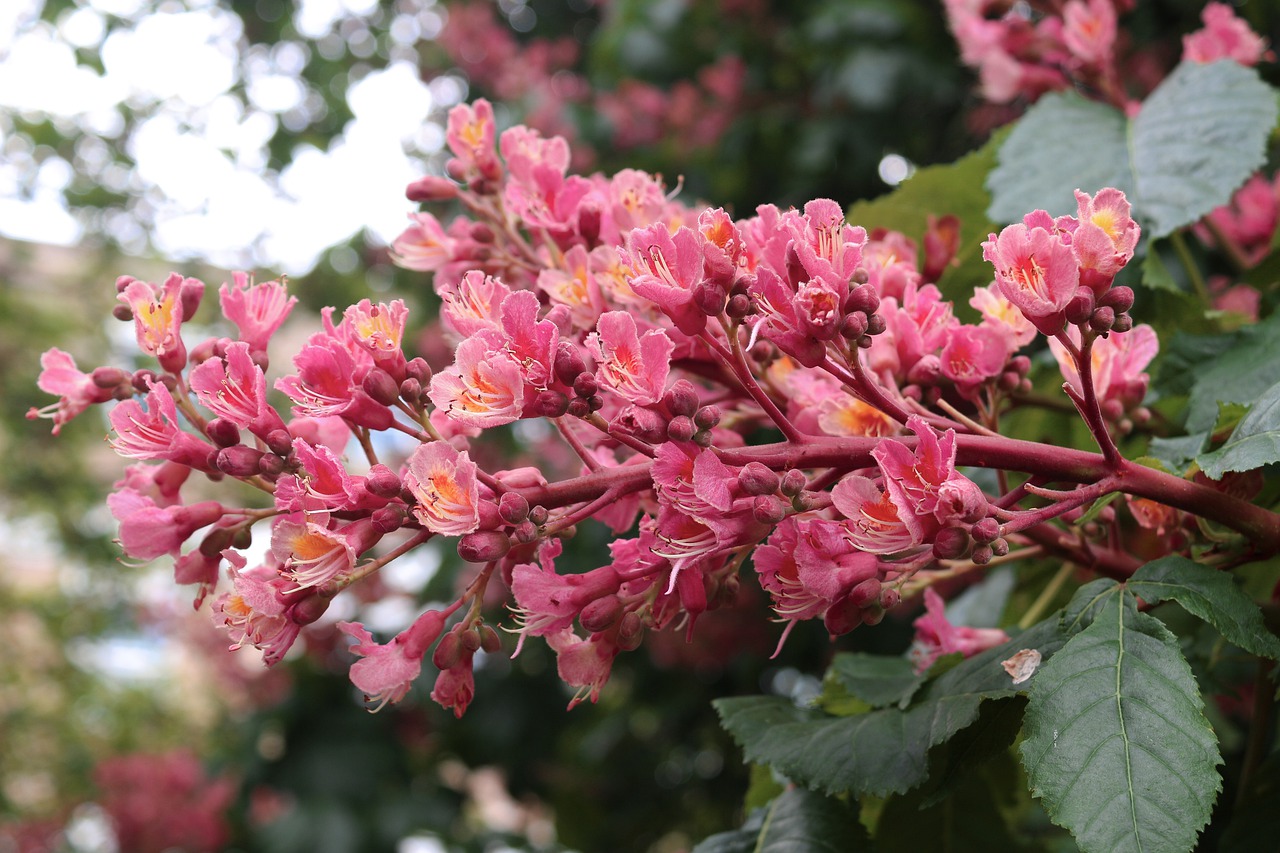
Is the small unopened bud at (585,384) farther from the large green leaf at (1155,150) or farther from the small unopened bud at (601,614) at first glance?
the large green leaf at (1155,150)

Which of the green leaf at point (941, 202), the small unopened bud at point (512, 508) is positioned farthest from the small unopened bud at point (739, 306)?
the green leaf at point (941, 202)

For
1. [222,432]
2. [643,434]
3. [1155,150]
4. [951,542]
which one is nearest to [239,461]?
[222,432]

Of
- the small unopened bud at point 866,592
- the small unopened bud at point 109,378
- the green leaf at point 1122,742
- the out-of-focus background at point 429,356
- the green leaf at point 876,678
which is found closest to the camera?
the green leaf at point 1122,742

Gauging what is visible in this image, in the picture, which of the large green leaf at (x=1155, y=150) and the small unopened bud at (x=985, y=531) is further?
the large green leaf at (x=1155, y=150)

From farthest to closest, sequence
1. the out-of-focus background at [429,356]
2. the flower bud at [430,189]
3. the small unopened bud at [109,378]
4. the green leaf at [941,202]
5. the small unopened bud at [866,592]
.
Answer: the out-of-focus background at [429,356] < the green leaf at [941,202] < the flower bud at [430,189] < the small unopened bud at [109,378] < the small unopened bud at [866,592]

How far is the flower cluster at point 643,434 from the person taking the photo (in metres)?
0.84

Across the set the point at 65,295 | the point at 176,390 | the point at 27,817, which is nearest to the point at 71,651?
the point at 27,817

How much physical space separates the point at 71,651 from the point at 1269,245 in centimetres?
749

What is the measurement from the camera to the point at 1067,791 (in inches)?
31.1

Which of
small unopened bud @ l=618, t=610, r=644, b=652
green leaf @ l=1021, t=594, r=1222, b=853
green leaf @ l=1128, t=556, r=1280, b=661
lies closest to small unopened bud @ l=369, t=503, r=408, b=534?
small unopened bud @ l=618, t=610, r=644, b=652

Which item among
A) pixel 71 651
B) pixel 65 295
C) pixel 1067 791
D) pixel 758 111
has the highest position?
pixel 1067 791

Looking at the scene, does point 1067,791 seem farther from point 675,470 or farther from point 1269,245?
point 1269,245

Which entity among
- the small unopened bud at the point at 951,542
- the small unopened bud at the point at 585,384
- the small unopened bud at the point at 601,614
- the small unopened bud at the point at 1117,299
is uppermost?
the small unopened bud at the point at 1117,299

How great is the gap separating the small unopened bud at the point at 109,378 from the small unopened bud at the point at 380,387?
0.97 feet
